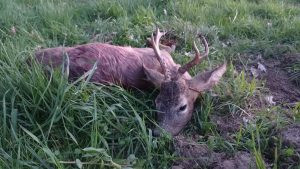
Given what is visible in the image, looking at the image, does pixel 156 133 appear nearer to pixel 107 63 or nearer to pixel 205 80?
pixel 205 80

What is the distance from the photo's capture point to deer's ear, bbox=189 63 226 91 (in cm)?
464

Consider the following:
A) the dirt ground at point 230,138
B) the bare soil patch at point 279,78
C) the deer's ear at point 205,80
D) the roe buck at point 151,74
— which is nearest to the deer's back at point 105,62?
the roe buck at point 151,74

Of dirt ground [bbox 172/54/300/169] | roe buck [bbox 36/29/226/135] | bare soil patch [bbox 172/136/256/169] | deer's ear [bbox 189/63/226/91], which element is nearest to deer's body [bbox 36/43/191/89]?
roe buck [bbox 36/29/226/135]

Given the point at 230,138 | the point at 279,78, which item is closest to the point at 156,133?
the point at 230,138

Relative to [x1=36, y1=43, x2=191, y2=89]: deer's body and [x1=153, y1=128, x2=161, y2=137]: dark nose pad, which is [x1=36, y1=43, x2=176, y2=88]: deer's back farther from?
[x1=153, y1=128, x2=161, y2=137]: dark nose pad

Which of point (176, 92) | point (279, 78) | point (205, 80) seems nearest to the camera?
point (176, 92)

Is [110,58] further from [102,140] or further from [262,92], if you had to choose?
[262,92]

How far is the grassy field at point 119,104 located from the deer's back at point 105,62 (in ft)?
0.46

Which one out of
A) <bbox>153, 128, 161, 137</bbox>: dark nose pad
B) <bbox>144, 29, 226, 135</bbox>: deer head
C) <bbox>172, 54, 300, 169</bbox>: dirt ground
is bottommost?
<bbox>172, 54, 300, 169</bbox>: dirt ground

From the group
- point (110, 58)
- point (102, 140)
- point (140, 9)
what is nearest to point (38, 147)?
point (102, 140)

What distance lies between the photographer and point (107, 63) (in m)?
4.75

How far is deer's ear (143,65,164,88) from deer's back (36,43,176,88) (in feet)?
0.33

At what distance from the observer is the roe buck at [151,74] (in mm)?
4395

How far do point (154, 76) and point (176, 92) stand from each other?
1.21ft
